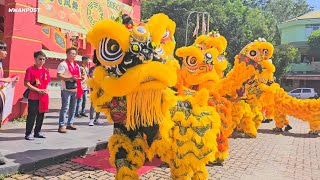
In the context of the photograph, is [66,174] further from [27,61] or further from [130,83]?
[27,61]

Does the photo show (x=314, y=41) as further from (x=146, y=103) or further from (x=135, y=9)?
(x=146, y=103)

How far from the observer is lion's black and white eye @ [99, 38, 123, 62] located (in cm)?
297

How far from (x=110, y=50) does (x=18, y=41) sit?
461 cm

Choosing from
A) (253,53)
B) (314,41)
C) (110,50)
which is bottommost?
(110,50)

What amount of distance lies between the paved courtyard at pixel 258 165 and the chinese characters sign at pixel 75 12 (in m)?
4.30

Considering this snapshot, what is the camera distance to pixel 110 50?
300cm

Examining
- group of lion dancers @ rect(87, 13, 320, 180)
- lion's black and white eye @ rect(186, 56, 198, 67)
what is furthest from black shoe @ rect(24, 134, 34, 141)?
lion's black and white eye @ rect(186, 56, 198, 67)

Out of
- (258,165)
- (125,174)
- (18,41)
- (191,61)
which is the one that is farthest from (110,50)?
(18,41)

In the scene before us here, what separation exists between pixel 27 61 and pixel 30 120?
97.5 inches

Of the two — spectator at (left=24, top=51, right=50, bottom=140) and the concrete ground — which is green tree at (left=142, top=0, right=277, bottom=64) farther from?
spectator at (left=24, top=51, right=50, bottom=140)

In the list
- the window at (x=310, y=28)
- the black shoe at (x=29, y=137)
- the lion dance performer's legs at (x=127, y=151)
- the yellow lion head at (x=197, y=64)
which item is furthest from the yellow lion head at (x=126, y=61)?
the window at (x=310, y=28)

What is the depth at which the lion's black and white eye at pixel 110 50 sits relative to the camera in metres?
2.97

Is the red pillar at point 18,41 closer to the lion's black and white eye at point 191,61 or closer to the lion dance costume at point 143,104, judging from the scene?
the lion's black and white eye at point 191,61

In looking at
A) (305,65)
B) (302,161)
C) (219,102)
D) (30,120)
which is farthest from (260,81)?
(305,65)
